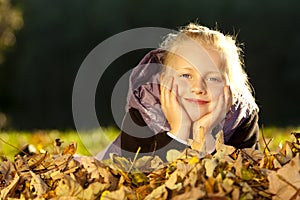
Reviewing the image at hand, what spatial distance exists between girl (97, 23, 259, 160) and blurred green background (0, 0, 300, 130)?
7447 mm

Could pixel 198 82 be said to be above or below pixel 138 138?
above

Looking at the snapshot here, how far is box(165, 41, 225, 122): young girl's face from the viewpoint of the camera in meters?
2.45

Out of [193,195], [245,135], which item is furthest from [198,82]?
[193,195]

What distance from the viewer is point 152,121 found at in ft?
8.73

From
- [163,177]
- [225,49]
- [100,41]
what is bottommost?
[100,41]

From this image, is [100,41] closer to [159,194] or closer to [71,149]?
[71,149]

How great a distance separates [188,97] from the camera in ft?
8.09

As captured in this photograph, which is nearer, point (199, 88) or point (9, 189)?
point (9, 189)

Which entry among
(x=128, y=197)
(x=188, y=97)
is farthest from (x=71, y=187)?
(x=188, y=97)

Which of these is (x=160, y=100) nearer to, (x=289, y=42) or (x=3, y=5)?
(x=3, y=5)

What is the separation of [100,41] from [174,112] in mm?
8864

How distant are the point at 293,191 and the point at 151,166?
37cm

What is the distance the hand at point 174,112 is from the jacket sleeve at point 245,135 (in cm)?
30

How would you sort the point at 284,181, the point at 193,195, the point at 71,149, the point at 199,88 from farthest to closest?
the point at 199,88 < the point at 71,149 < the point at 284,181 < the point at 193,195
